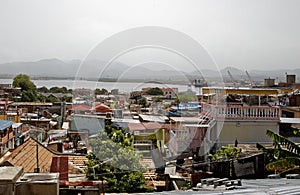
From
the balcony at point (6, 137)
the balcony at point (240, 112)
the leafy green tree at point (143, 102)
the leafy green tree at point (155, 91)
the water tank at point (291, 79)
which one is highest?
the water tank at point (291, 79)

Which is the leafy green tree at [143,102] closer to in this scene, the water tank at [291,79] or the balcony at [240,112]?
the balcony at [240,112]

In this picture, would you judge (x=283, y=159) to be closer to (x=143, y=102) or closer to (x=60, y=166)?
(x=60, y=166)

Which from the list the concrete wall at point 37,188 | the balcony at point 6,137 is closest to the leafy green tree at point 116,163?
the concrete wall at point 37,188

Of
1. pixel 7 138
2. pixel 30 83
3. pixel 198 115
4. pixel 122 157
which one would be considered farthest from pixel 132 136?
pixel 30 83

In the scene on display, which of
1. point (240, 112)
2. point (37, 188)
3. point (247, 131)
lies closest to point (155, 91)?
point (240, 112)

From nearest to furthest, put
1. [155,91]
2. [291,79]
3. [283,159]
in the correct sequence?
[283,159] < [155,91] < [291,79]

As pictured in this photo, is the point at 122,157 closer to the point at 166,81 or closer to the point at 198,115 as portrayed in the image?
the point at 166,81
